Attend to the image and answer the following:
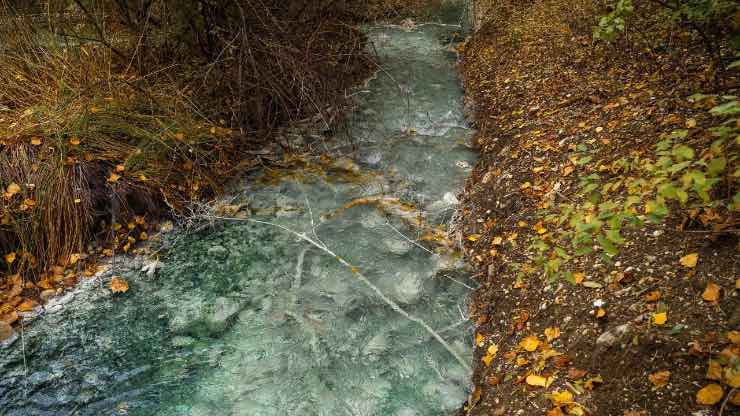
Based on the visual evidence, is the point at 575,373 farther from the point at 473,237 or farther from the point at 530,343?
the point at 473,237

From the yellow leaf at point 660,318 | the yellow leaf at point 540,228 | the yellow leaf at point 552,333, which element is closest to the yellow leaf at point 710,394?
the yellow leaf at point 660,318

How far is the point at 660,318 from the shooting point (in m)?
1.93

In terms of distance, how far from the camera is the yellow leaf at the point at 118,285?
10.9ft

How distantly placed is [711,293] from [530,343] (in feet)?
2.69

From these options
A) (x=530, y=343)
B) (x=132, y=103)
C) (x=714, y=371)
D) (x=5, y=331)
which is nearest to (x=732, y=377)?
(x=714, y=371)

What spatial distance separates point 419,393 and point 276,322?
1030 millimetres

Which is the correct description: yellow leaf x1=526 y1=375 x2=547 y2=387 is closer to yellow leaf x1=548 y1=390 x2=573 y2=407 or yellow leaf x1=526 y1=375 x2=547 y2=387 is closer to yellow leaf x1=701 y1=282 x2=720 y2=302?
yellow leaf x1=548 y1=390 x2=573 y2=407

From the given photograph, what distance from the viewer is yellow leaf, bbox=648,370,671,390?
5.75ft

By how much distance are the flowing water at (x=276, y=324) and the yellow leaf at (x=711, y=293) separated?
1.26 meters

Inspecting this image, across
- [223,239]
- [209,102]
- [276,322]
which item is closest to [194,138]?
[209,102]

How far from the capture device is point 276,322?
10.0 feet

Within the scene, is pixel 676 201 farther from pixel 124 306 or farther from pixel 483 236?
pixel 124 306

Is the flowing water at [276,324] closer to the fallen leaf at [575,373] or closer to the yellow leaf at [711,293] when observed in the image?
the fallen leaf at [575,373]

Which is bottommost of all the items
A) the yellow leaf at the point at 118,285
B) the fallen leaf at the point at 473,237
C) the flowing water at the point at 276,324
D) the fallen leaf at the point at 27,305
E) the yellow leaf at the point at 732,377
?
the flowing water at the point at 276,324
